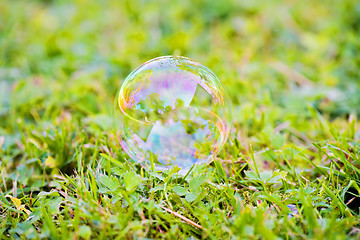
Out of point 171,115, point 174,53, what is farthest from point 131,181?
point 174,53

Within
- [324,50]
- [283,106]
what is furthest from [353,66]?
[283,106]

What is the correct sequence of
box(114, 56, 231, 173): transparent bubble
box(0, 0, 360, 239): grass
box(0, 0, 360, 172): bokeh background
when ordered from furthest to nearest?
box(0, 0, 360, 172): bokeh background
box(114, 56, 231, 173): transparent bubble
box(0, 0, 360, 239): grass

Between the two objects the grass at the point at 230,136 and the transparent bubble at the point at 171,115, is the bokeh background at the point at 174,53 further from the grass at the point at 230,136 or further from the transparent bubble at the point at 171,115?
the transparent bubble at the point at 171,115

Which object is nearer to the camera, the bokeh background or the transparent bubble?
the transparent bubble

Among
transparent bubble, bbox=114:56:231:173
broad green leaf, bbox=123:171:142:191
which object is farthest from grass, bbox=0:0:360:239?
transparent bubble, bbox=114:56:231:173

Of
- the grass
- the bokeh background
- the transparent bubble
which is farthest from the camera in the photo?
the bokeh background

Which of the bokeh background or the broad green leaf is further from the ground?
the bokeh background

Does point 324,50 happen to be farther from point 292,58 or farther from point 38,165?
point 38,165

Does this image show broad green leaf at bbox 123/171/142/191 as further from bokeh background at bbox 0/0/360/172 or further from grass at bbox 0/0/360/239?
bokeh background at bbox 0/0/360/172
